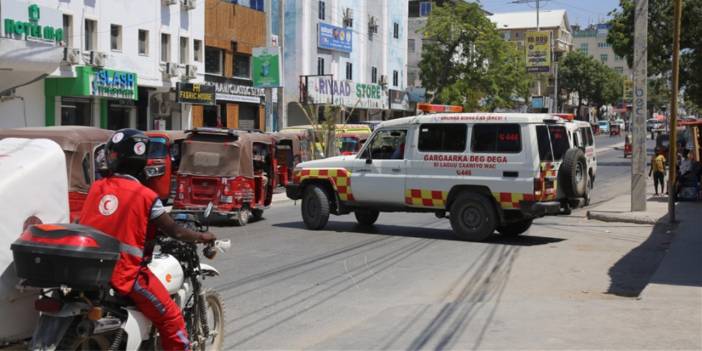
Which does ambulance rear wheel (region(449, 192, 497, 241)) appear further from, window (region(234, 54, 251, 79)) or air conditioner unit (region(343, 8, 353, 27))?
air conditioner unit (region(343, 8, 353, 27))

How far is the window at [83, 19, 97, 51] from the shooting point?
31.3m

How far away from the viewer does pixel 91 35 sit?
31469 millimetres

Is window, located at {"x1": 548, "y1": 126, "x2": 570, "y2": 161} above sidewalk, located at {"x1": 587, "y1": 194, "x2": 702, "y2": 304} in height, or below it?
above

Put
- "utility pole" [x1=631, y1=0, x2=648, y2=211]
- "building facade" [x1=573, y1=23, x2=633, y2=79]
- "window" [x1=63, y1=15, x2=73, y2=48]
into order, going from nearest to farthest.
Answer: "utility pole" [x1=631, y1=0, x2=648, y2=211]
"window" [x1=63, y1=15, x2=73, y2=48]
"building facade" [x1=573, y1=23, x2=633, y2=79]

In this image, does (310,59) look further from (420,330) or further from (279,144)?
(420,330)

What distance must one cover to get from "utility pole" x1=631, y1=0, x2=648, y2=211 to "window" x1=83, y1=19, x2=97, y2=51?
65.0ft

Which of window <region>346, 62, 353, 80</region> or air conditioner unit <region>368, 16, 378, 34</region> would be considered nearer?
window <region>346, 62, 353, 80</region>

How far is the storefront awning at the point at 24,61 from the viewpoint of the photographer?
82.5 feet

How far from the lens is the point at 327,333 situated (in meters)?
7.87

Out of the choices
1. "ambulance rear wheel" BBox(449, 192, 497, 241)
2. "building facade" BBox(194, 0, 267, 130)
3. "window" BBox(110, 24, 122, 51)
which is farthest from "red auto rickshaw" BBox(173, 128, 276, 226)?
"building facade" BBox(194, 0, 267, 130)

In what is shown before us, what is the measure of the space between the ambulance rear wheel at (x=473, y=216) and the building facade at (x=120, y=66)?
1679cm

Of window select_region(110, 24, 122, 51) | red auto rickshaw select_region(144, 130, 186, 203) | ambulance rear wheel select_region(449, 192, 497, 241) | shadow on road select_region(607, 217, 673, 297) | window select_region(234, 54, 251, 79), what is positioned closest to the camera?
shadow on road select_region(607, 217, 673, 297)

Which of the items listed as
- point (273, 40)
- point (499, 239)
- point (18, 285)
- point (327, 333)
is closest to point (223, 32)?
point (273, 40)

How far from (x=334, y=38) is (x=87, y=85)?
22.7 m
